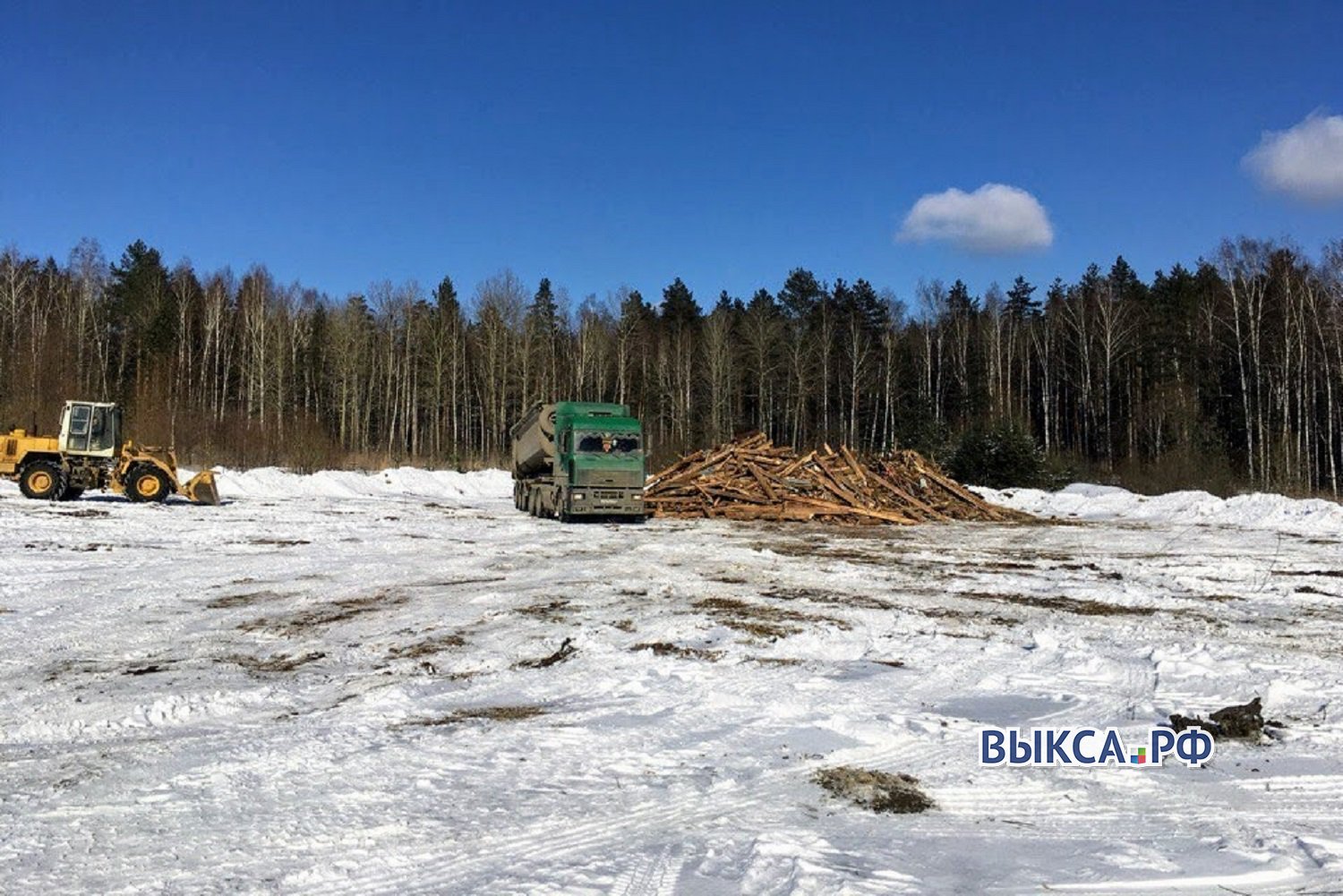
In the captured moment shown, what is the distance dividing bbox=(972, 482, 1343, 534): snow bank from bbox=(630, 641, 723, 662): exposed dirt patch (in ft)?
67.7

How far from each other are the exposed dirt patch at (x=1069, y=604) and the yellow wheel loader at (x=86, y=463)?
23.6 meters

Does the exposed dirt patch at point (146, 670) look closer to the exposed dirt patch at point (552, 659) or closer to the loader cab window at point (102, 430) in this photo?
the exposed dirt patch at point (552, 659)

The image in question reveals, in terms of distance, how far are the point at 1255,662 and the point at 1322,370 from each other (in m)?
46.2

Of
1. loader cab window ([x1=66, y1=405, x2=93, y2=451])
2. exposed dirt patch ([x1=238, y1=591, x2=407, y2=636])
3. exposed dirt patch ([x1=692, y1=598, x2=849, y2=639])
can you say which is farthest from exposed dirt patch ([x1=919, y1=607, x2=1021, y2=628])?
loader cab window ([x1=66, y1=405, x2=93, y2=451])

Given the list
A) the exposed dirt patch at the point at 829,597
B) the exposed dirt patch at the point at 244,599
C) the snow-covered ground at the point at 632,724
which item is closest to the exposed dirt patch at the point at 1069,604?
the snow-covered ground at the point at 632,724

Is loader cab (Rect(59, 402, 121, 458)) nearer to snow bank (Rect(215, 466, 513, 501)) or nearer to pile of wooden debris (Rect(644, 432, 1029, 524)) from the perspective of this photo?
snow bank (Rect(215, 466, 513, 501))

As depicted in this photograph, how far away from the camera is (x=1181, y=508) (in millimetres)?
27188

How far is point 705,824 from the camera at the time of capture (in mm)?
4062

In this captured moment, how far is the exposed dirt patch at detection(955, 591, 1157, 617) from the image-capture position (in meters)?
10.5

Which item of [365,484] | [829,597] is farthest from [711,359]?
[829,597]

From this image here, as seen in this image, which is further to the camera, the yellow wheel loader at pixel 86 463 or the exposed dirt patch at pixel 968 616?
the yellow wheel loader at pixel 86 463

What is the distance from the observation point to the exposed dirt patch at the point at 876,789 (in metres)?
4.37

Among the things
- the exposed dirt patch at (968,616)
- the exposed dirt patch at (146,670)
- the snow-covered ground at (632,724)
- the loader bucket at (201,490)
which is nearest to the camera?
the snow-covered ground at (632,724)

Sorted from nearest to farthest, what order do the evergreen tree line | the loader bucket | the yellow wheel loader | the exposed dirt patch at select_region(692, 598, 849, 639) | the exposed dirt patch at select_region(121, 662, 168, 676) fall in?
the exposed dirt patch at select_region(121, 662, 168, 676), the exposed dirt patch at select_region(692, 598, 849, 639), the yellow wheel loader, the loader bucket, the evergreen tree line
